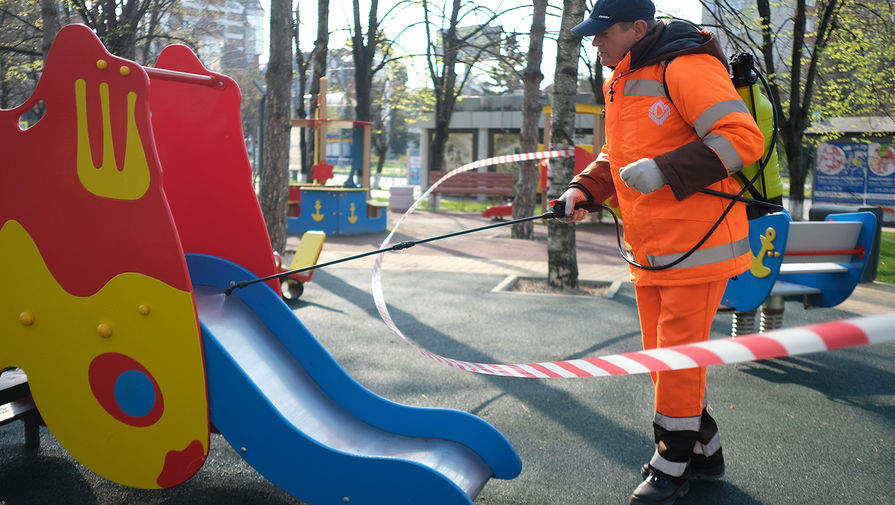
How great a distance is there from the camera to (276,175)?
392 inches

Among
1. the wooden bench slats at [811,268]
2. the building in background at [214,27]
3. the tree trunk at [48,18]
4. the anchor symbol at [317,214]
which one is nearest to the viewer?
the wooden bench slats at [811,268]

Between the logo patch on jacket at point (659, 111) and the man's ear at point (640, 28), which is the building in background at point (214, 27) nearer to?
the man's ear at point (640, 28)

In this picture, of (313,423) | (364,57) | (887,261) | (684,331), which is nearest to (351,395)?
(313,423)

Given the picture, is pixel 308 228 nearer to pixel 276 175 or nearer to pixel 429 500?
pixel 276 175

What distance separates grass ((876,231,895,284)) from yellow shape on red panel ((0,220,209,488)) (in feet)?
32.7

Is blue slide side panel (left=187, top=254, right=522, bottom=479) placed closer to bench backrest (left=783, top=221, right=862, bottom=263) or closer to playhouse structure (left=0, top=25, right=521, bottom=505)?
playhouse structure (left=0, top=25, right=521, bottom=505)

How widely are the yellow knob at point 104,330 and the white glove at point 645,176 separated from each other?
200 centimetres

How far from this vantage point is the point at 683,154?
104 inches

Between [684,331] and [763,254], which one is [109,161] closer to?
[684,331]

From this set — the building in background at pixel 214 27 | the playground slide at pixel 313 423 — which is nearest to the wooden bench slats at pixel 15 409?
the playground slide at pixel 313 423

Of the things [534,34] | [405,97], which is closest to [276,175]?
[534,34]

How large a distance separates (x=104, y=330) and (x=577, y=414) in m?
2.60

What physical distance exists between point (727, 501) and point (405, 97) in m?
35.8

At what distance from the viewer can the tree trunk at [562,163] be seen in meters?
8.23
